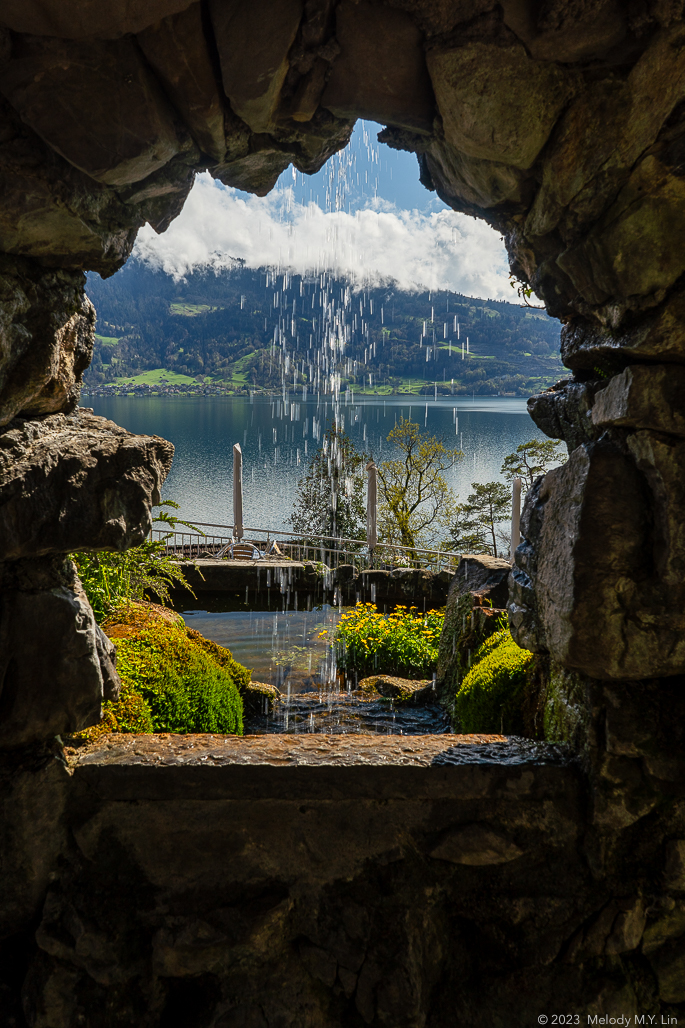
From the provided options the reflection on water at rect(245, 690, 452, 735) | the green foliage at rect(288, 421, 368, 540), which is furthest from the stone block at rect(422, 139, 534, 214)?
the green foliage at rect(288, 421, 368, 540)

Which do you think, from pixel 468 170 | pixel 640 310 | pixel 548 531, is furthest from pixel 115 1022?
pixel 468 170

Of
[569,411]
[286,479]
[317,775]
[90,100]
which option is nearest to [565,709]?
[317,775]

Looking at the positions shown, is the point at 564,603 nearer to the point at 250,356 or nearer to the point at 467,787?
the point at 467,787

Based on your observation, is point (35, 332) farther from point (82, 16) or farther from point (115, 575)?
point (115, 575)

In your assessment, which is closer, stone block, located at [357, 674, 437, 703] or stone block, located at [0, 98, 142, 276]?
stone block, located at [0, 98, 142, 276]

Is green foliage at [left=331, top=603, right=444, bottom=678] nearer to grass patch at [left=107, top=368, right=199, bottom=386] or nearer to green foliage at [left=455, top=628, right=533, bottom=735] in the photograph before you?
green foliage at [left=455, top=628, right=533, bottom=735]

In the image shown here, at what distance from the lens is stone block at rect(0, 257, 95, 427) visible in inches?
77.4

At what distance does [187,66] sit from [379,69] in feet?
2.03

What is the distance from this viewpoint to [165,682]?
12.0 feet

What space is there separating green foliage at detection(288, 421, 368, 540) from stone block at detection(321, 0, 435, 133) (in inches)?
559

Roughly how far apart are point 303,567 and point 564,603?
25.9 ft

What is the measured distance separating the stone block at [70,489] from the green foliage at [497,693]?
90.7 inches

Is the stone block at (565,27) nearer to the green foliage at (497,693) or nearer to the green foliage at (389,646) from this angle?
the green foliage at (497,693)

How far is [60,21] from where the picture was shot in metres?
1.64
